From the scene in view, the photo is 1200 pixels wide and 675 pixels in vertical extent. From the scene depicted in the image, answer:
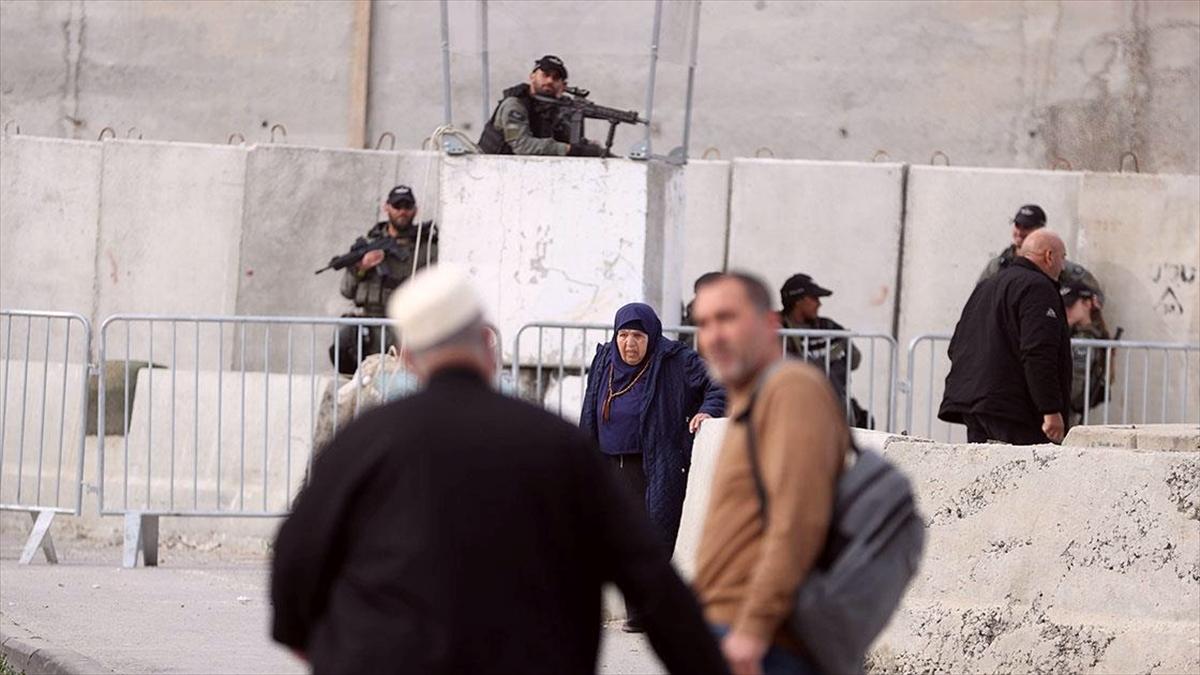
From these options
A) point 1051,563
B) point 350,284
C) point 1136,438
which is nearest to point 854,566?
point 1051,563

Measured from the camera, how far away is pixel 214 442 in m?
12.6

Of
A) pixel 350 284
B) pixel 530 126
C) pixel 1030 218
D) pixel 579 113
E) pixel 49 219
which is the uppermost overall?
pixel 579 113

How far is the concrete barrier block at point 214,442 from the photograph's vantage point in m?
12.6

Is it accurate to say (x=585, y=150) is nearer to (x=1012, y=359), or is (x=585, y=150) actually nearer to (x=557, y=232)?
(x=557, y=232)

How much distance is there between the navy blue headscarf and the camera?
9.02 meters

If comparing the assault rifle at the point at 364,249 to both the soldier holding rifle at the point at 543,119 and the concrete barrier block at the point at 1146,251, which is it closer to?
the soldier holding rifle at the point at 543,119

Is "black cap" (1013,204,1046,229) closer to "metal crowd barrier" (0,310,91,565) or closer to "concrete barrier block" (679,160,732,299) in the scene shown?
"concrete barrier block" (679,160,732,299)

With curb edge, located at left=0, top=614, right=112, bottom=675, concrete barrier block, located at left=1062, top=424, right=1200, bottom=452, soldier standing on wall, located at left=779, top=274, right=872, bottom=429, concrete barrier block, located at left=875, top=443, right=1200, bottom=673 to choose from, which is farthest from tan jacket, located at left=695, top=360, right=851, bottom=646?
soldier standing on wall, located at left=779, top=274, right=872, bottom=429

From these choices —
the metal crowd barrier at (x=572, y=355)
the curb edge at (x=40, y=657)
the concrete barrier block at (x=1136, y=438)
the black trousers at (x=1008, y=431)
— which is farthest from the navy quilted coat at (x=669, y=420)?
the metal crowd barrier at (x=572, y=355)

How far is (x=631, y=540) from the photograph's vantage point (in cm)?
389

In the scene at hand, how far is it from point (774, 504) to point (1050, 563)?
3.46 meters

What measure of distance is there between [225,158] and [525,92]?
11.0 ft

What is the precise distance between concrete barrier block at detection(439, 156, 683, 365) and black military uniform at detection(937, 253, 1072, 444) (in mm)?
2682

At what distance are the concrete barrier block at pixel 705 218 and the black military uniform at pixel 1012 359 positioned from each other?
4715mm
